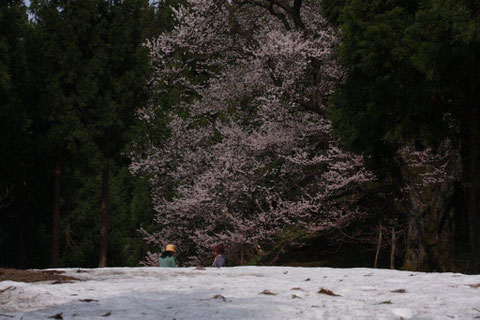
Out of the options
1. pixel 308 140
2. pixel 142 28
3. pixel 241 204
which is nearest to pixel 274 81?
pixel 308 140

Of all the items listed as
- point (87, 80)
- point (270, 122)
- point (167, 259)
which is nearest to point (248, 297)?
point (167, 259)

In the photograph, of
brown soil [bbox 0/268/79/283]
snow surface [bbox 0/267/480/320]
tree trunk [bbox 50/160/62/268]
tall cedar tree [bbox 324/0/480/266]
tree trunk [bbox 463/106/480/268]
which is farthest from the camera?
tree trunk [bbox 50/160/62/268]

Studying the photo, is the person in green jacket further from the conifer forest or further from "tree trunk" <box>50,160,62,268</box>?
"tree trunk" <box>50,160,62,268</box>

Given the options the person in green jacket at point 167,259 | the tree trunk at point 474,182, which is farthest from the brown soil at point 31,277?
the tree trunk at point 474,182

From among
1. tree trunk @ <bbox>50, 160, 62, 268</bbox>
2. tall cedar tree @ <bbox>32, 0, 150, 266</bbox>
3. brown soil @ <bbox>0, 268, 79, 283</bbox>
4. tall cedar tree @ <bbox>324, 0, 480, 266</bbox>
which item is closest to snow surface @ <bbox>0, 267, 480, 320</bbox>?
brown soil @ <bbox>0, 268, 79, 283</bbox>

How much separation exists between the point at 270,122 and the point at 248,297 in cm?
1121

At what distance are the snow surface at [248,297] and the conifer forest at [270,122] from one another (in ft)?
14.7

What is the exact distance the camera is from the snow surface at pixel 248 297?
4.86 m

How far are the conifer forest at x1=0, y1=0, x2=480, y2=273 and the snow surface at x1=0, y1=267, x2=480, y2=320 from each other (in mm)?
4466

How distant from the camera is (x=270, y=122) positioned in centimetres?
1659

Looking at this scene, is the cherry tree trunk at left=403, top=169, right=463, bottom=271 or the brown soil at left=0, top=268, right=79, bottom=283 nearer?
the brown soil at left=0, top=268, right=79, bottom=283

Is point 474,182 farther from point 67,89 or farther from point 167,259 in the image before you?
point 67,89

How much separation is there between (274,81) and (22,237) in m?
13.4

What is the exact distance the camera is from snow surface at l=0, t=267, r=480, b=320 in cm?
486
